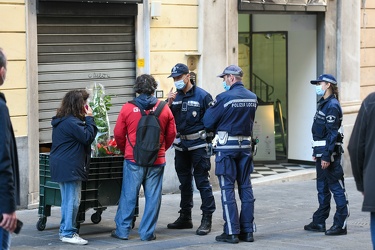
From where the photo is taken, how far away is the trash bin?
32.5 ft

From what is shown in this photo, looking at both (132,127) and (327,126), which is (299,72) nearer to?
(327,126)

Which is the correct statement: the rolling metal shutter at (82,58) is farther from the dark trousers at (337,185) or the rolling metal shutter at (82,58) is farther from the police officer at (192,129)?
the dark trousers at (337,185)

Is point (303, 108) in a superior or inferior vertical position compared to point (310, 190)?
superior

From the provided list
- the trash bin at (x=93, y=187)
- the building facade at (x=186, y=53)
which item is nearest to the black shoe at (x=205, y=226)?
the trash bin at (x=93, y=187)

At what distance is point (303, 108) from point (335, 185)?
6.97 meters

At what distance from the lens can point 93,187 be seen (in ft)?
32.8

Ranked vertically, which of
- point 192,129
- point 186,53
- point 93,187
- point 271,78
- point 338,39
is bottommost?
point 93,187

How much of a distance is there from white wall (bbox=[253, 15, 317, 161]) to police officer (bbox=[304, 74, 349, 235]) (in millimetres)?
6550

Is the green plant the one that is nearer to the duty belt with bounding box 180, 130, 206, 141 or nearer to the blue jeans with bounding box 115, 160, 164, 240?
the blue jeans with bounding box 115, 160, 164, 240

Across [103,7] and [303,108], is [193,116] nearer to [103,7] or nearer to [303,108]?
[103,7]

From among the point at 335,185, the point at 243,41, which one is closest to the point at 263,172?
the point at 243,41

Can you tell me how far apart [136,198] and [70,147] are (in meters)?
1.02

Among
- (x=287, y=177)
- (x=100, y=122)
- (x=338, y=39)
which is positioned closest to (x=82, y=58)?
(x=100, y=122)

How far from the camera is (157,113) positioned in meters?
9.71
